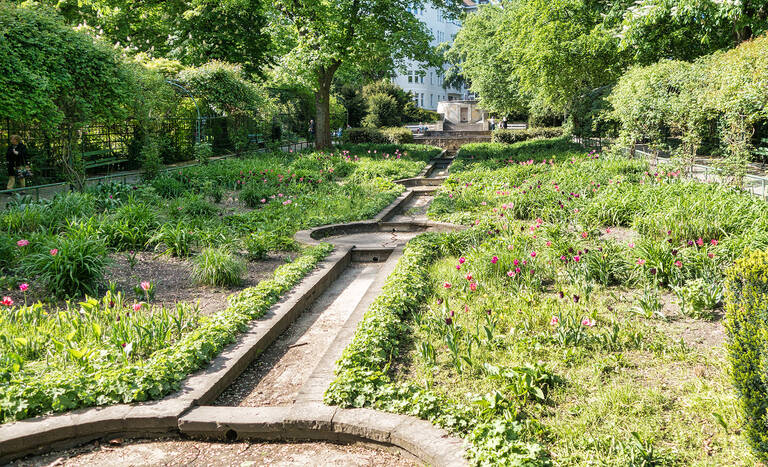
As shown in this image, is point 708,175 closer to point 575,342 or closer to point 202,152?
point 575,342

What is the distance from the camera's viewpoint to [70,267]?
6.07 metres

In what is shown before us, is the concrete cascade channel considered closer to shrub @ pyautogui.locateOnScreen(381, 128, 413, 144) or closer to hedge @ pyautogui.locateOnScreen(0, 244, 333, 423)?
hedge @ pyautogui.locateOnScreen(0, 244, 333, 423)

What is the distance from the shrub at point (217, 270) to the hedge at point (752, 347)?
5117mm

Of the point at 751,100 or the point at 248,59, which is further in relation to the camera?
the point at 248,59

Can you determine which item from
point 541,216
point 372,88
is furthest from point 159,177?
point 372,88

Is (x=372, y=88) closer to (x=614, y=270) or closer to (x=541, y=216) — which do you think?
(x=541, y=216)

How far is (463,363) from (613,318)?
56.9 inches

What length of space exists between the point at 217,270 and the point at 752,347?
17.5 feet

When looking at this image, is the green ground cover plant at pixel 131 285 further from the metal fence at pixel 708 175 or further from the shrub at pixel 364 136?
the shrub at pixel 364 136

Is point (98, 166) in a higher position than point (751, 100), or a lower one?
lower

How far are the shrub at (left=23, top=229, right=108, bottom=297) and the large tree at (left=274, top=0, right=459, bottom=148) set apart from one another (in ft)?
48.7

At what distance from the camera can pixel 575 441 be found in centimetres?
319

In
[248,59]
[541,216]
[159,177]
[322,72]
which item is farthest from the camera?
[248,59]

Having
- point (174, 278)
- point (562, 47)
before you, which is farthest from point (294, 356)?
point (562, 47)
